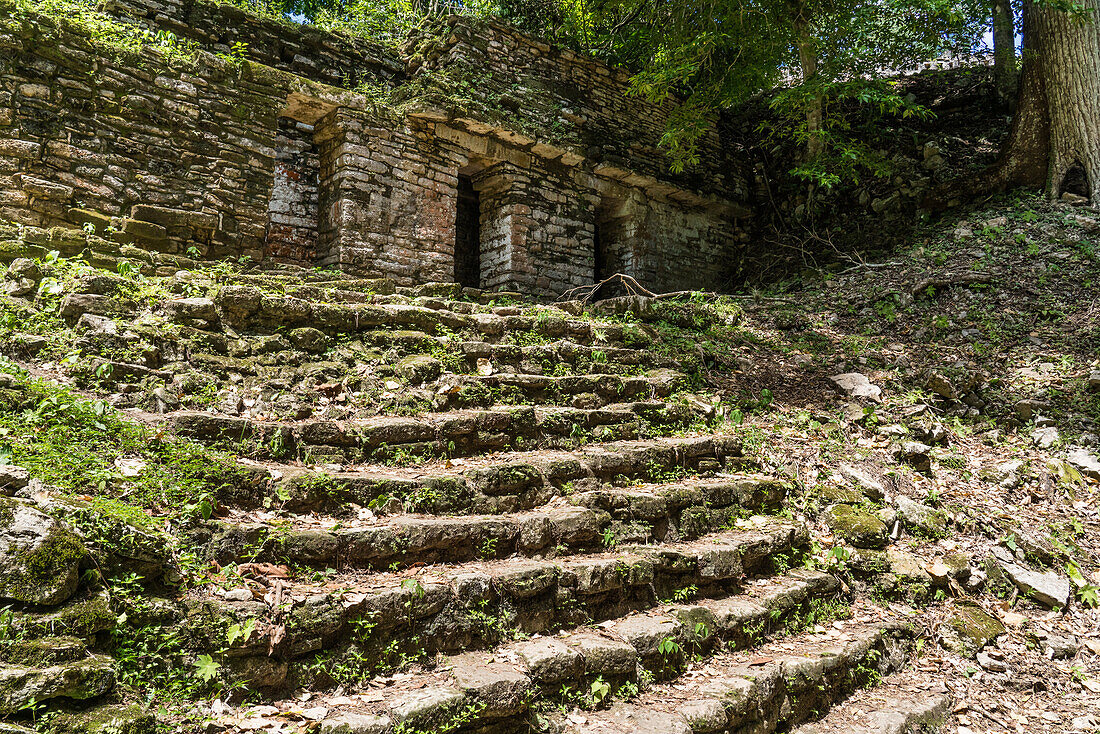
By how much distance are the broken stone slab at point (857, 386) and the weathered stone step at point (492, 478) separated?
1.78m

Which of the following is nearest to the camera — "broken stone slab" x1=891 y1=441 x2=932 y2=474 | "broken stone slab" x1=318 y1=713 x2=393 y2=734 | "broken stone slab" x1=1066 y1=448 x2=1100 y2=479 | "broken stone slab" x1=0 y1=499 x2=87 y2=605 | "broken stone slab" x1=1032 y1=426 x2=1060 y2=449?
"broken stone slab" x1=0 y1=499 x2=87 y2=605

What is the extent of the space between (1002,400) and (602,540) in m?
4.27

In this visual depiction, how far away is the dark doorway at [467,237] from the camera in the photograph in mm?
10203

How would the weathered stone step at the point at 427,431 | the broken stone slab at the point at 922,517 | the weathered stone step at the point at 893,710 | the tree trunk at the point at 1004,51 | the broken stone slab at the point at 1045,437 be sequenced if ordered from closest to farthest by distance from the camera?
1. the weathered stone step at the point at 893,710
2. the weathered stone step at the point at 427,431
3. the broken stone slab at the point at 922,517
4. the broken stone slab at the point at 1045,437
5. the tree trunk at the point at 1004,51

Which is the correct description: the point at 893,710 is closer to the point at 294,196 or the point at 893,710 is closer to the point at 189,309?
the point at 189,309

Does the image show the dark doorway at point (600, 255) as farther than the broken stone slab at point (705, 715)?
Yes

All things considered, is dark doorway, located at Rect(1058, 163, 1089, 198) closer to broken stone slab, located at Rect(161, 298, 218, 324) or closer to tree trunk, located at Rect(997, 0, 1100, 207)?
tree trunk, located at Rect(997, 0, 1100, 207)

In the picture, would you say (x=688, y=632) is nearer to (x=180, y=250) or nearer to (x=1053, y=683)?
(x=1053, y=683)

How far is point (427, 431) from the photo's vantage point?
3.54 meters

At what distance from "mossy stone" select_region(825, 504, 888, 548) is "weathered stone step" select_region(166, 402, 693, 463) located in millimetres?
1301

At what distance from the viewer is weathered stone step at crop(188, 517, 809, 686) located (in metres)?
2.19

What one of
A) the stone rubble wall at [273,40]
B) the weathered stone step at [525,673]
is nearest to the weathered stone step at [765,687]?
the weathered stone step at [525,673]

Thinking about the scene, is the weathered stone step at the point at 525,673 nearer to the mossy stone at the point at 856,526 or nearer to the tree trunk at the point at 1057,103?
the mossy stone at the point at 856,526

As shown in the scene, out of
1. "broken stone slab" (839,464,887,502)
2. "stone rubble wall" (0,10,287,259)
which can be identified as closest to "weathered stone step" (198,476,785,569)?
"broken stone slab" (839,464,887,502)
